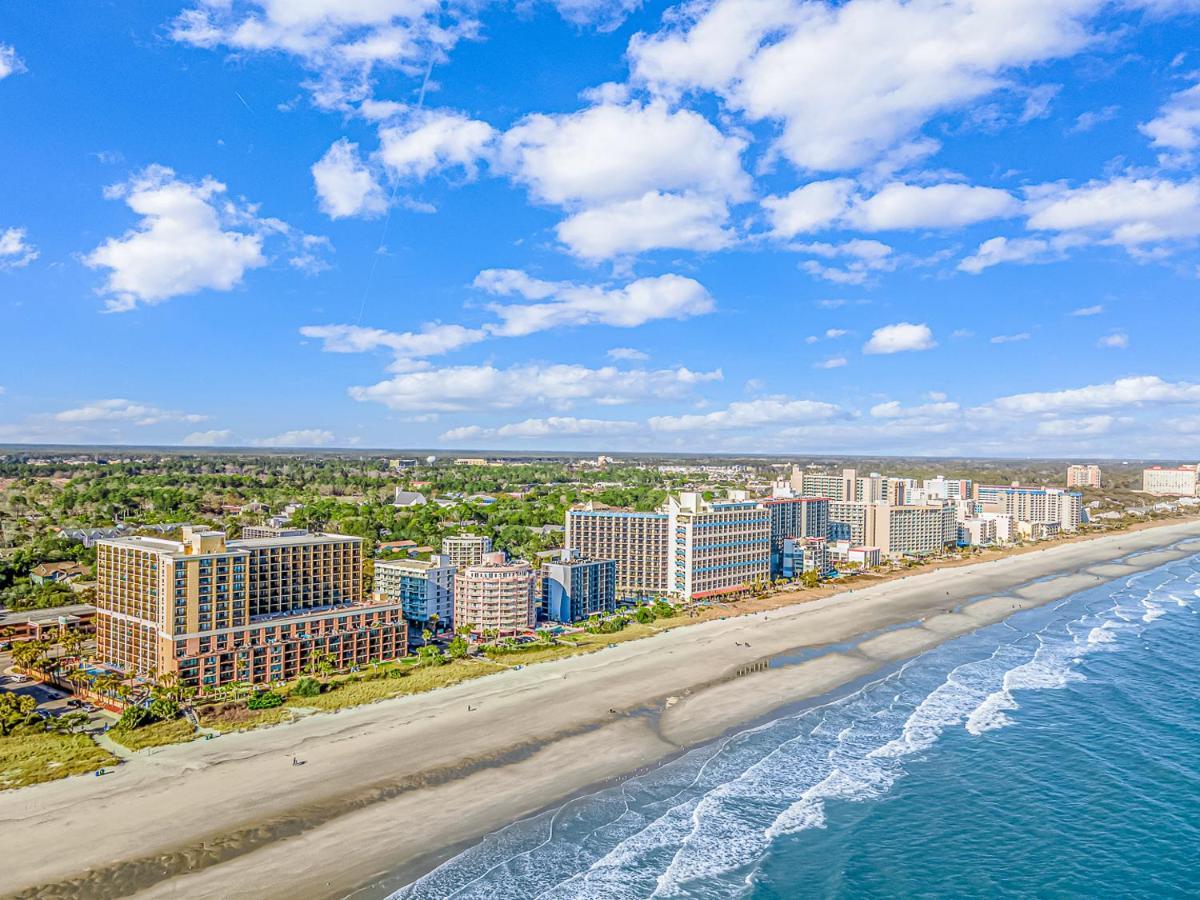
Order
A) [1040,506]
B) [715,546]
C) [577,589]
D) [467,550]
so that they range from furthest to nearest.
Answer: [1040,506] → [715,546] → [467,550] → [577,589]

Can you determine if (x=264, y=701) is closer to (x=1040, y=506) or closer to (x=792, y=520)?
(x=792, y=520)

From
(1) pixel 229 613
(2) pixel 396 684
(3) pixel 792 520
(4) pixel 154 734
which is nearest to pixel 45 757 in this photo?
(4) pixel 154 734

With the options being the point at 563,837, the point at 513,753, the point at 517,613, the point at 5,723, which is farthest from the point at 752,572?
the point at 5,723

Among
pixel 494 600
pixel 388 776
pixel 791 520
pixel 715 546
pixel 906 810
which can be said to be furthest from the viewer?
pixel 791 520

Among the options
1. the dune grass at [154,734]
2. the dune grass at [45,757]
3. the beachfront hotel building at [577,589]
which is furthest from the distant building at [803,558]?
the dune grass at [45,757]

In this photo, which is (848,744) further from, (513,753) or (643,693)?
(513,753)

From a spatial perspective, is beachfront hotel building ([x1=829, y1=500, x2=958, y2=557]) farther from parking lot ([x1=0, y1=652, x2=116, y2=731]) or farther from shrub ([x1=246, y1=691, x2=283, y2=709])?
parking lot ([x1=0, y1=652, x2=116, y2=731])

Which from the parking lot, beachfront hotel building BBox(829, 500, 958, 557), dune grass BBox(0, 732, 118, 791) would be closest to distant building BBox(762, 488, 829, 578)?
beachfront hotel building BBox(829, 500, 958, 557)

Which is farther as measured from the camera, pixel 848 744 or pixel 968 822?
pixel 848 744
